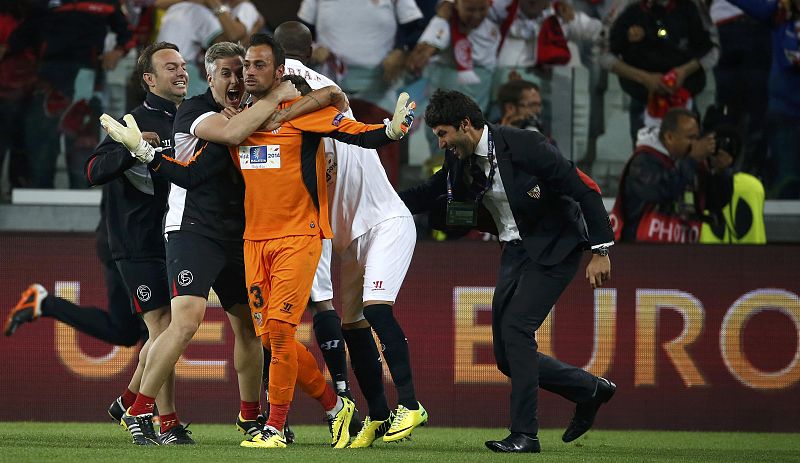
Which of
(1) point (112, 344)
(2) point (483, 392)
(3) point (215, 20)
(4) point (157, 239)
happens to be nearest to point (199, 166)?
(4) point (157, 239)

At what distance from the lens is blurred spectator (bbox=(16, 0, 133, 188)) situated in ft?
36.4

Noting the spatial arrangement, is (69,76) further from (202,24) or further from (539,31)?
(539,31)

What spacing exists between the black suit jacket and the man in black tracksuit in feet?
5.83

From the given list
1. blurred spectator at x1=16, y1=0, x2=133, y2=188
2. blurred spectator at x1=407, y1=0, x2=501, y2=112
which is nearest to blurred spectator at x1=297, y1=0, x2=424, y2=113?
blurred spectator at x1=407, y1=0, x2=501, y2=112

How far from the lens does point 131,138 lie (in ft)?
23.7

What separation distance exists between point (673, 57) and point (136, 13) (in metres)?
4.67

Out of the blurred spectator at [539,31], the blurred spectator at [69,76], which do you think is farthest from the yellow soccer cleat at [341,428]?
the blurred spectator at [539,31]

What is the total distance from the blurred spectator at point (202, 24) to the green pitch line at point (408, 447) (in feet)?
11.1

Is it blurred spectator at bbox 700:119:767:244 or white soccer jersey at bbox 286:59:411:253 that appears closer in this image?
white soccer jersey at bbox 286:59:411:253

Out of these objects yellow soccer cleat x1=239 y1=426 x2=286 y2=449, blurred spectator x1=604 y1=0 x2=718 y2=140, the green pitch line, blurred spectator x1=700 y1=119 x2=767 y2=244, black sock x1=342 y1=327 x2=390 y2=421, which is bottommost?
the green pitch line

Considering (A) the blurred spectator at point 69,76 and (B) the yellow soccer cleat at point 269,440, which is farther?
(A) the blurred spectator at point 69,76

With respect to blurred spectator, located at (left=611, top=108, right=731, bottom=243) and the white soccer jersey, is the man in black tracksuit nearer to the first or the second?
the white soccer jersey

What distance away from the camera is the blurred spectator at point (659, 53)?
11375 millimetres

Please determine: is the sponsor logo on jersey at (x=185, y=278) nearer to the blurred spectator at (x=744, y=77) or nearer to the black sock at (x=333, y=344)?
the black sock at (x=333, y=344)
